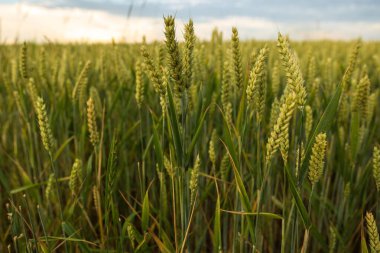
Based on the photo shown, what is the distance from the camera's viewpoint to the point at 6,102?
112 inches

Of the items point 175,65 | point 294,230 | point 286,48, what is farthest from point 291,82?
point 294,230

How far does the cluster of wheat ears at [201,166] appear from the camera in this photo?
89 centimetres

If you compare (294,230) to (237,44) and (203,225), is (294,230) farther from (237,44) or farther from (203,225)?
(203,225)

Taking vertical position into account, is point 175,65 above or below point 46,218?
above

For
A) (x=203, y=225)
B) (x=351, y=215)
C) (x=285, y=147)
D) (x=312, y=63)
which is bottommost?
(x=203, y=225)

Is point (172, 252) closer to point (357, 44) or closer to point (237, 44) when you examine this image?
point (237, 44)

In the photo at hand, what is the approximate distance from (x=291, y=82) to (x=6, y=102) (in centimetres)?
255

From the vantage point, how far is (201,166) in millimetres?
1654

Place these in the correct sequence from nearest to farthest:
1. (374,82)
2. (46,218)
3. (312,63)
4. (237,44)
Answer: (237,44)
(46,218)
(312,63)
(374,82)

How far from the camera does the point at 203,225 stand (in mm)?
1702

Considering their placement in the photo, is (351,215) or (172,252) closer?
(172,252)

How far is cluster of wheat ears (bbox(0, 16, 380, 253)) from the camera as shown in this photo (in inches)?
35.1

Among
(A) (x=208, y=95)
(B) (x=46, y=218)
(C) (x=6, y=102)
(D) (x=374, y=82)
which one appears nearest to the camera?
(A) (x=208, y=95)

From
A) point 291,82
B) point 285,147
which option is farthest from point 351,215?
point 291,82
